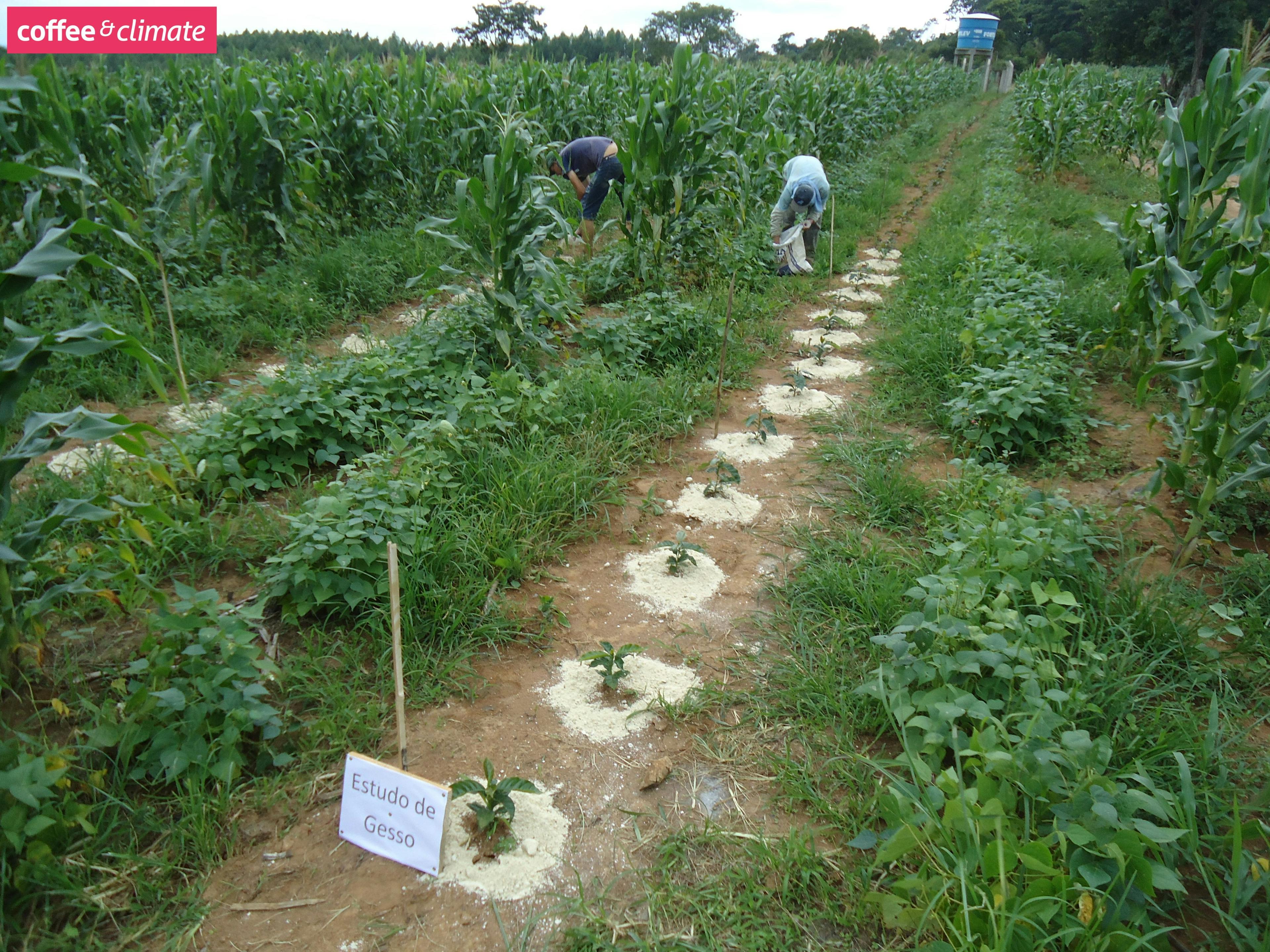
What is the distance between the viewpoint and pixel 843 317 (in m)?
6.67

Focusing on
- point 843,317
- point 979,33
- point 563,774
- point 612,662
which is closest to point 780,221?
point 843,317

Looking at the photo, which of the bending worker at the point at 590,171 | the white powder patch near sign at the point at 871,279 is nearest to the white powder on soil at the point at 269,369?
the bending worker at the point at 590,171

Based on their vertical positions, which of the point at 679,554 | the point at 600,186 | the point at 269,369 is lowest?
the point at 679,554

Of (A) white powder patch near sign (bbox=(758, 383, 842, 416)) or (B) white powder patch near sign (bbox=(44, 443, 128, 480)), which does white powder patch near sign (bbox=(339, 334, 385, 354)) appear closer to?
(B) white powder patch near sign (bbox=(44, 443, 128, 480))

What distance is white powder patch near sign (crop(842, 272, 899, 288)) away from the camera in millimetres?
Answer: 7477

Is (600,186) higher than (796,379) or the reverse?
higher

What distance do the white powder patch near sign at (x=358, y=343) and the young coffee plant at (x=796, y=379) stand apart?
2.79 meters

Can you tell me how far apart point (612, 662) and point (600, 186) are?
6.39 meters

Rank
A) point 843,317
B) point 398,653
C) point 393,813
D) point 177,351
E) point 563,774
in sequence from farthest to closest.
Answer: point 843,317 → point 177,351 → point 563,774 → point 398,653 → point 393,813

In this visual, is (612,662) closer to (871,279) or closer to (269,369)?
(269,369)

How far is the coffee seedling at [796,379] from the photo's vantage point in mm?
5086

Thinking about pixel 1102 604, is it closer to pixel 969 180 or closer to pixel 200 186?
pixel 200 186

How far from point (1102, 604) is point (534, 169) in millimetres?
4212

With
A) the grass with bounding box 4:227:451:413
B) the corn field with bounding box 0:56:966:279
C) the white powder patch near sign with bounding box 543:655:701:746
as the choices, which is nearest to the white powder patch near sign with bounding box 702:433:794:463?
the white powder patch near sign with bounding box 543:655:701:746
